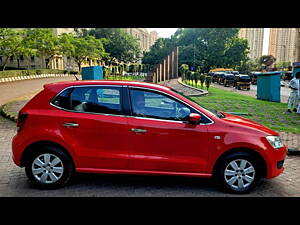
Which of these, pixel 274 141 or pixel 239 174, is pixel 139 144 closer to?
pixel 239 174

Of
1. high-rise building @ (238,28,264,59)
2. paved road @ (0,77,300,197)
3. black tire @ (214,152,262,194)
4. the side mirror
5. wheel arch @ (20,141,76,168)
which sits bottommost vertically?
paved road @ (0,77,300,197)

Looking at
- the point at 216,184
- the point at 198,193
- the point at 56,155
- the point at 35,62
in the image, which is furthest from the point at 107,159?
the point at 35,62

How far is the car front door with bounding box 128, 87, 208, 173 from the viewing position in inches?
164

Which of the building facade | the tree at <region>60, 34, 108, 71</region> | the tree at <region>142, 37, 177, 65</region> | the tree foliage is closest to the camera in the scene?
the tree at <region>60, 34, 108, 71</region>

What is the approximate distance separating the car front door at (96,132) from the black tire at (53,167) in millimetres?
213

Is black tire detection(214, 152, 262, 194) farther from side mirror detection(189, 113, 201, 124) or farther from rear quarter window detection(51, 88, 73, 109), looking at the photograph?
rear quarter window detection(51, 88, 73, 109)

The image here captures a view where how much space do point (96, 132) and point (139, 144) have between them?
698mm

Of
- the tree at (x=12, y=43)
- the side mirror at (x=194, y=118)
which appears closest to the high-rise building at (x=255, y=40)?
the tree at (x=12, y=43)

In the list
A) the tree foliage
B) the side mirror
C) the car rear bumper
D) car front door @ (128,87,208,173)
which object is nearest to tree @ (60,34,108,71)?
the tree foliage

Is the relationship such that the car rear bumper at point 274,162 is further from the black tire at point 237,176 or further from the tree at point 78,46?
the tree at point 78,46

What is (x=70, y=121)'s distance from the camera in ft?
13.8

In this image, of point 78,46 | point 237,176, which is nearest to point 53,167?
point 237,176
